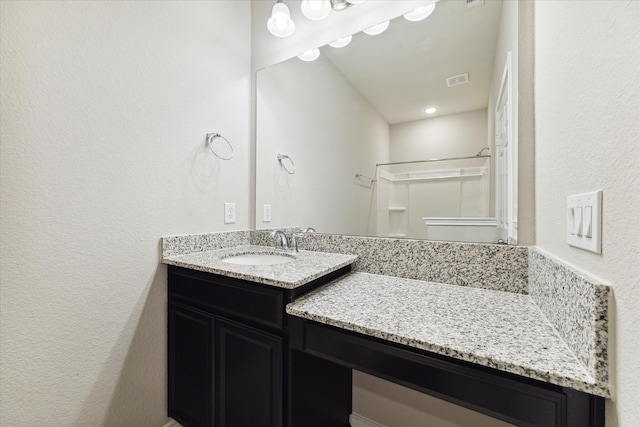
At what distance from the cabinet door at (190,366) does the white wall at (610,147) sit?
124cm

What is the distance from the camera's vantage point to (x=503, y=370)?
1.94ft

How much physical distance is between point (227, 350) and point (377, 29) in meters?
1.68

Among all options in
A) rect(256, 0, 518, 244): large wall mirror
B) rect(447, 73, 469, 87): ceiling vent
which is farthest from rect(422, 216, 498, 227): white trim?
rect(447, 73, 469, 87): ceiling vent

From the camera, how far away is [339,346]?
832 mm

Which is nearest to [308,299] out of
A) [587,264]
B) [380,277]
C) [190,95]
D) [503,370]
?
[380,277]

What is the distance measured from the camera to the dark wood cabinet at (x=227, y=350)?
96 centimetres

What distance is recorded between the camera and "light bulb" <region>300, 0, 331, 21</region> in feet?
4.63

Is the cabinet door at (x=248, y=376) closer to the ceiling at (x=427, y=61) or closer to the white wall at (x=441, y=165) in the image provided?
the white wall at (x=441, y=165)

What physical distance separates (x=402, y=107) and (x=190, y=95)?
3.66ft

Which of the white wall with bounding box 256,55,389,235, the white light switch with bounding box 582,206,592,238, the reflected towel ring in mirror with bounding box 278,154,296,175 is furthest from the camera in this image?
the reflected towel ring in mirror with bounding box 278,154,296,175

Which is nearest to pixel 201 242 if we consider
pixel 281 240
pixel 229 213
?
pixel 229 213

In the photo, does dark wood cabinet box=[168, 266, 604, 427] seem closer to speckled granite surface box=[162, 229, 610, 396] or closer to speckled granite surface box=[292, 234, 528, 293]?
speckled granite surface box=[162, 229, 610, 396]

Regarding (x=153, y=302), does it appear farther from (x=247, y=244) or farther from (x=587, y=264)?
(x=587, y=264)

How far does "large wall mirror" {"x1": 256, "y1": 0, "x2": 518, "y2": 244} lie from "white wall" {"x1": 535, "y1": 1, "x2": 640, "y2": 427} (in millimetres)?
373
